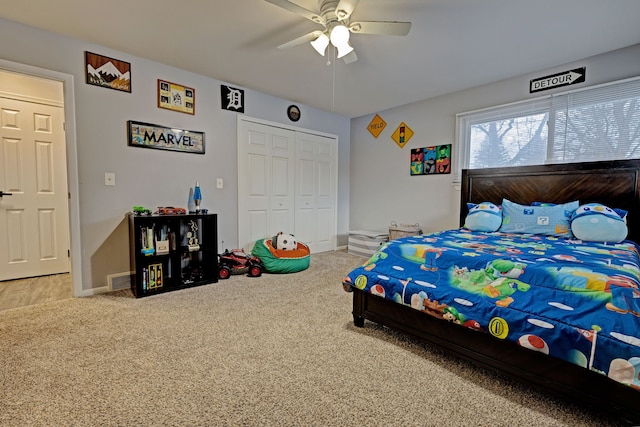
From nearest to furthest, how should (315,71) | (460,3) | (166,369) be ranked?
1. (166,369)
2. (460,3)
3. (315,71)

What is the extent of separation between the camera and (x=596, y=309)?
4.28 feet

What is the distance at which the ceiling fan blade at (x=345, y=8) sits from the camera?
190 centimetres

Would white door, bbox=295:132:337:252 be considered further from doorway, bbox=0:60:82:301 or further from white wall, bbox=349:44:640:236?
doorway, bbox=0:60:82:301

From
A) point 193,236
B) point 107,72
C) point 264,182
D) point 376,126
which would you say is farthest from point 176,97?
point 376,126

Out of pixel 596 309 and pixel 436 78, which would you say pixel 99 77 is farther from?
pixel 596 309

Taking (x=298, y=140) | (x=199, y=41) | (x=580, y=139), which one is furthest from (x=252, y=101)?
(x=580, y=139)

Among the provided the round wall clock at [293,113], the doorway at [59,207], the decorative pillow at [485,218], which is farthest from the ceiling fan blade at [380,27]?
the doorway at [59,207]

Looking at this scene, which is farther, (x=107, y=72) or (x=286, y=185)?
(x=286, y=185)

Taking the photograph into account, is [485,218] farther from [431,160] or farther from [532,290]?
[532,290]

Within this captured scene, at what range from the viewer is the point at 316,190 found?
4.88 m

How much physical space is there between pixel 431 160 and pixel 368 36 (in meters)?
2.14

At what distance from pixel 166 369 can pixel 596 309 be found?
2.21m

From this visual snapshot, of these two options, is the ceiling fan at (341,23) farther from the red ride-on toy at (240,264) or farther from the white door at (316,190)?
the red ride-on toy at (240,264)

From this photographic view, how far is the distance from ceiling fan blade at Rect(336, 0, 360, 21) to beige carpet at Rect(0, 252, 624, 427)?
7.48 ft
